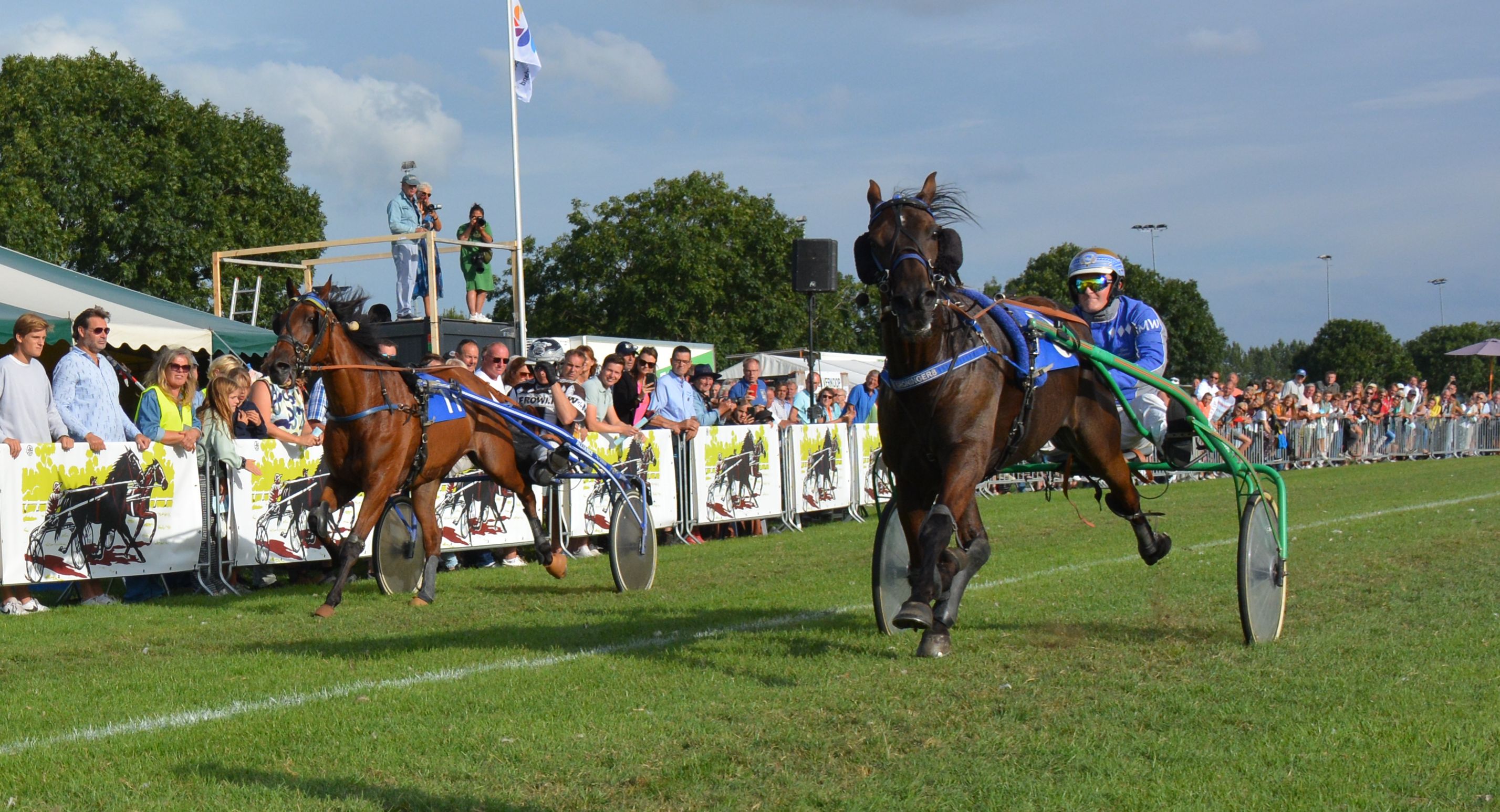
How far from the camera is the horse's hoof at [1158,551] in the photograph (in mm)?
7574

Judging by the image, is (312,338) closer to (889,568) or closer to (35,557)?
(35,557)

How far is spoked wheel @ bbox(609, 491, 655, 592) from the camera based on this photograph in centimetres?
981

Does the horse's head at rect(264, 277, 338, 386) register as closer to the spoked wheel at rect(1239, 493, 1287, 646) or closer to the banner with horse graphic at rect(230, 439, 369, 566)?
the banner with horse graphic at rect(230, 439, 369, 566)

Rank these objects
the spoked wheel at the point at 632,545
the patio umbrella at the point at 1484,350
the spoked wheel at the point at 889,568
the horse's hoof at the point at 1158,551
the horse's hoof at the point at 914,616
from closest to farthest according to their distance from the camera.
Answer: the horse's hoof at the point at 914,616 < the spoked wheel at the point at 889,568 < the horse's hoof at the point at 1158,551 < the spoked wheel at the point at 632,545 < the patio umbrella at the point at 1484,350

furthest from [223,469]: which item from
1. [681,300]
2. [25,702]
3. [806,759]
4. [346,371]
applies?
[681,300]

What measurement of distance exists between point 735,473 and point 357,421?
6592mm

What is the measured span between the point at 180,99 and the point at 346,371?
125 ft

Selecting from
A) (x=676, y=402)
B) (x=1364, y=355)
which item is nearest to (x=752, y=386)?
(x=676, y=402)

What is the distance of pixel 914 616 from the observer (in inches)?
222

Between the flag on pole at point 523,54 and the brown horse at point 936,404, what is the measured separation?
20.3m

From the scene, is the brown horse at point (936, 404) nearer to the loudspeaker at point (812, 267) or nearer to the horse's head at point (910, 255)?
the horse's head at point (910, 255)

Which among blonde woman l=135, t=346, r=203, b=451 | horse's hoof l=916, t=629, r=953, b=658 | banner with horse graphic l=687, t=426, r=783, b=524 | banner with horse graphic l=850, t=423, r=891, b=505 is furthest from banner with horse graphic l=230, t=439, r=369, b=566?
banner with horse graphic l=850, t=423, r=891, b=505

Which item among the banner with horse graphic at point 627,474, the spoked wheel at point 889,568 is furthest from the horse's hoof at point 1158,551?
the banner with horse graphic at point 627,474

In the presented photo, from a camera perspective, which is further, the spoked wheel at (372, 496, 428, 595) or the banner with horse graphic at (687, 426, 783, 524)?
the banner with horse graphic at (687, 426, 783, 524)
